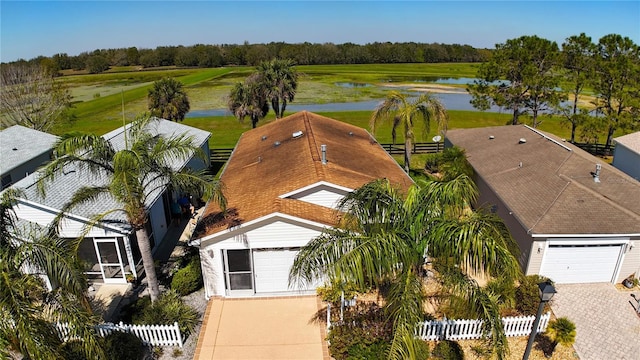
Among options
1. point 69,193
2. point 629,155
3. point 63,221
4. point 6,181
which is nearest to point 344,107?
point 629,155

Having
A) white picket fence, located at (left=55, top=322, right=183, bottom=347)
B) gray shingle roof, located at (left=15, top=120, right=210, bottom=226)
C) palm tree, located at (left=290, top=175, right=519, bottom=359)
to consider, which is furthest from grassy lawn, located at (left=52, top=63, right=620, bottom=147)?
white picket fence, located at (left=55, top=322, right=183, bottom=347)

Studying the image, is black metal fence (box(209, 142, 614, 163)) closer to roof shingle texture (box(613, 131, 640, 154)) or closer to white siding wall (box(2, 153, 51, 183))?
roof shingle texture (box(613, 131, 640, 154))

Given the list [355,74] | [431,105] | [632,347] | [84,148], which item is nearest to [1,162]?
[84,148]

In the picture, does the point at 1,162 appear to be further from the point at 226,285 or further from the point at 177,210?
the point at 226,285

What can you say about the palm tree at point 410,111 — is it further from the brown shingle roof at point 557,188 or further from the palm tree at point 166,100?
the palm tree at point 166,100

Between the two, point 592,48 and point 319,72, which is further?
point 319,72

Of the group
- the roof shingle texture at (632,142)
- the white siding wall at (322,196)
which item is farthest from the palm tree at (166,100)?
the roof shingle texture at (632,142)

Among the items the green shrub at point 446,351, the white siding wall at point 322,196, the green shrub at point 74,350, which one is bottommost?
the green shrub at point 446,351
